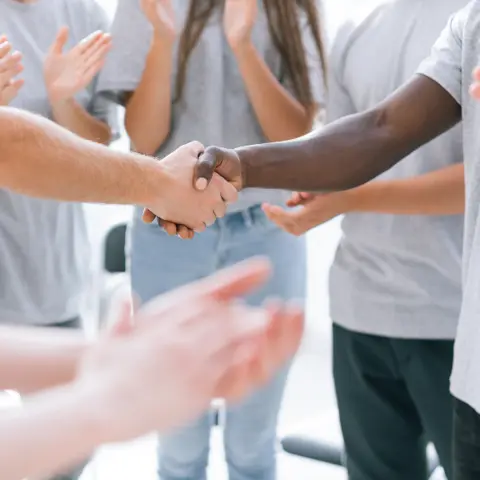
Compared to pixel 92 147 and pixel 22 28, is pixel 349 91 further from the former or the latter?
pixel 22 28

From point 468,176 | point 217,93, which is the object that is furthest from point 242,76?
point 468,176

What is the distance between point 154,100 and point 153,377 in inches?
41.1

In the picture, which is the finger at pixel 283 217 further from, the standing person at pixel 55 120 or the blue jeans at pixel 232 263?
the standing person at pixel 55 120

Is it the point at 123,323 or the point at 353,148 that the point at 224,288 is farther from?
the point at 353,148

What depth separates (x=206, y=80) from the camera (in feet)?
4.98

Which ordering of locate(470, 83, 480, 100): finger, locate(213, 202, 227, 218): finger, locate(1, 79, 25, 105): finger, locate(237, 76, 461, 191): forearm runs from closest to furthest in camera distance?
locate(470, 83, 480, 100): finger < locate(237, 76, 461, 191): forearm < locate(213, 202, 227, 218): finger < locate(1, 79, 25, 105): finger

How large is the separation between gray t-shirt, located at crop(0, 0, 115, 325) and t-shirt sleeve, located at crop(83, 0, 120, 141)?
17mm

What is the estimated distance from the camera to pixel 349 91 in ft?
4.61

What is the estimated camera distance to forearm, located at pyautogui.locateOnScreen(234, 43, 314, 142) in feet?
4.86

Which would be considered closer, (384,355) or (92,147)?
(92,147)

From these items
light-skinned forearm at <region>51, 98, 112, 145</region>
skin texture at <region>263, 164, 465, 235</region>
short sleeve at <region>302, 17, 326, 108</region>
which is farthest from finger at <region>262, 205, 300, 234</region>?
light-skinned forearm at <region>51, 98, 112, 145</region>

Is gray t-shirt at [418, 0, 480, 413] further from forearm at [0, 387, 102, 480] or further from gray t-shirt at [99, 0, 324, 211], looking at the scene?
forearm at [0, 387, 102, 480]

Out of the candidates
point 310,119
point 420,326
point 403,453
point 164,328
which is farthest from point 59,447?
point 310,119

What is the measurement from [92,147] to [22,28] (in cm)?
48
